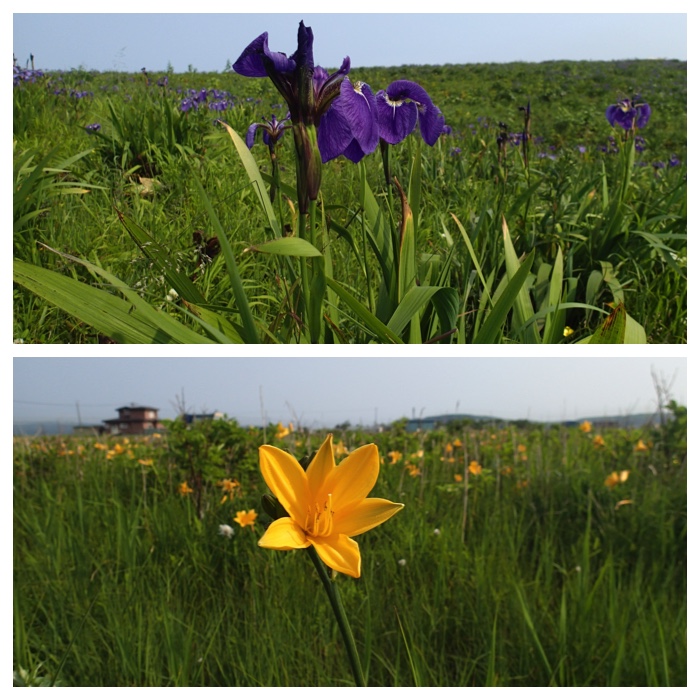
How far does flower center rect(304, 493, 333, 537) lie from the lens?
1.96 ft

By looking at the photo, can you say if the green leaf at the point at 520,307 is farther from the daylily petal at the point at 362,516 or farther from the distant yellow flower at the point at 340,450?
the daylily petal at the point at 362,516

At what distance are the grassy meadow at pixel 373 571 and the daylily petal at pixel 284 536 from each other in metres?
0.52

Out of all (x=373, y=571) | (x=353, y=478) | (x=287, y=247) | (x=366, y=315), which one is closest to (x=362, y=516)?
(x=353, y=478)

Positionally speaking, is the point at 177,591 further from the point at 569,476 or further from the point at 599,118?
the point at 599,118

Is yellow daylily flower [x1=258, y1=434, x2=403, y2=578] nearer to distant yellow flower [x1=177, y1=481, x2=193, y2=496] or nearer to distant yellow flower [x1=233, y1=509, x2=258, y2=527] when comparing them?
distant yellow flower [x1=233, y1=509, x2=258, y2=527]

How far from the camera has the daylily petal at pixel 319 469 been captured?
0.61m

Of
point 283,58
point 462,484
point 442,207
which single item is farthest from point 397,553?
point 442,207

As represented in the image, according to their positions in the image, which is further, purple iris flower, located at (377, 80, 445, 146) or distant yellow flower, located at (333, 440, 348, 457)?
distant yellow flower, located at (333, 440, 348, 457)

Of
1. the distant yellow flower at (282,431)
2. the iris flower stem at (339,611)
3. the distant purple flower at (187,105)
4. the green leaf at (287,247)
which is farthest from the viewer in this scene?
the distant purple flower at (187,105)

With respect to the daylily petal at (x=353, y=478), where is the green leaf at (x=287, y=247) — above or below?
above

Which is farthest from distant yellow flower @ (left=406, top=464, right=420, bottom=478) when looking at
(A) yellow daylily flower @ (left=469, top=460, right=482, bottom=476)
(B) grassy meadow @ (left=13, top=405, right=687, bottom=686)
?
(A) yellow daylily flower @ (left=469, top=460, right=482, bottom=476)

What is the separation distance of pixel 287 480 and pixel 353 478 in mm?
65

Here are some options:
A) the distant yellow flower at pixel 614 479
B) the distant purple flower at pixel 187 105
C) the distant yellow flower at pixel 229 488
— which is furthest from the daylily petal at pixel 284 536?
the distant purple flower at pixel 187 105

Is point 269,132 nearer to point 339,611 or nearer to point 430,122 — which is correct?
point 430,122
